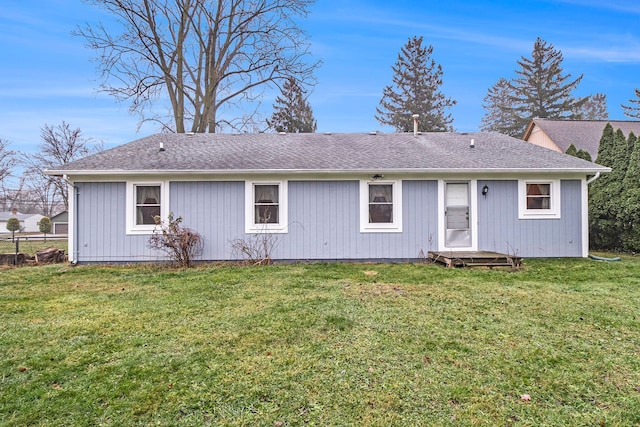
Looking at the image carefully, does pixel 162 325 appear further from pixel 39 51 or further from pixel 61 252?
pixel 39 51

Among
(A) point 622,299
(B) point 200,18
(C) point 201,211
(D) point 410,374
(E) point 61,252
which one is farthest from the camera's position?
(B) point 200,18

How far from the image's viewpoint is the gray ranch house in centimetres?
816

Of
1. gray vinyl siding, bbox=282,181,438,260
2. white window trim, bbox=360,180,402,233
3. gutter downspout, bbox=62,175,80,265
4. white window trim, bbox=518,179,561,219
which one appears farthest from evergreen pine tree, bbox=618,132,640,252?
gutter downspout, bbox=62,175,80,265

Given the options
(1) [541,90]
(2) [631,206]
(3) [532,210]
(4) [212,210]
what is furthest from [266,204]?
(1) [541,90]

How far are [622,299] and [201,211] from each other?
8012 mm

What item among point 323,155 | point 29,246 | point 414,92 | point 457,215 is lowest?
point 29,246

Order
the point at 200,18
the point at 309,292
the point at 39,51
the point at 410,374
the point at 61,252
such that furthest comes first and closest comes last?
the point at 200,18 < the point at 39,51 < the point at 61,252 < the point at 309,292 < the point at 410,374

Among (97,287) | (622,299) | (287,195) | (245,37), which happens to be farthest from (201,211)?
(245,37)

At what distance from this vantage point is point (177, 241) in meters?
7.91

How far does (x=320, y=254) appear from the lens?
8.42 m

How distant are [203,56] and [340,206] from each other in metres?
12.7

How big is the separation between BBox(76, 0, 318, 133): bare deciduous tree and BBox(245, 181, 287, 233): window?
29.3 ft

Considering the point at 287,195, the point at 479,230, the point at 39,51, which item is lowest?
the point at 479,230

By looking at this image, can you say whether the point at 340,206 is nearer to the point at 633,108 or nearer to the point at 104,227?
the point at 104,227
